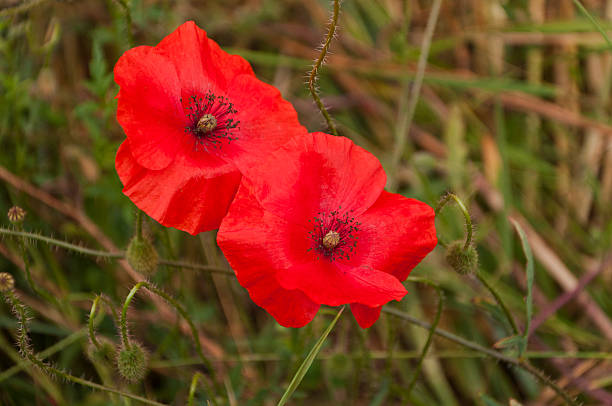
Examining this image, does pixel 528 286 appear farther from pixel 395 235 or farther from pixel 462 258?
pixel 395 235

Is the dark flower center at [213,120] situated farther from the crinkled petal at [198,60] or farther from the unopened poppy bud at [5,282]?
the unopened poppy bud at [5,282]

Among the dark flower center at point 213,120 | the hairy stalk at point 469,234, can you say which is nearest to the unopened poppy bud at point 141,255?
the dark flower center at point 213,120

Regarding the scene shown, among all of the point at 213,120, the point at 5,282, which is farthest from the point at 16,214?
the point at 213,120

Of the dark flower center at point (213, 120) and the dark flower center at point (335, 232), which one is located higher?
the dark flower center at point (213, 120)

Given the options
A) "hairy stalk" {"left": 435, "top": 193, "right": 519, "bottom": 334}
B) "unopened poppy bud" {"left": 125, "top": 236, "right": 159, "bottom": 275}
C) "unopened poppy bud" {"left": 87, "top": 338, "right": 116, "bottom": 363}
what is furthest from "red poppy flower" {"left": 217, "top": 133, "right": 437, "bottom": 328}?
"unopened poppy bud" {"left": 87, "top": 338, "right": 116, "bottom": 363}

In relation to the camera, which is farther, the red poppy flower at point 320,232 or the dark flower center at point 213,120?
the dark flower center at point 213,120

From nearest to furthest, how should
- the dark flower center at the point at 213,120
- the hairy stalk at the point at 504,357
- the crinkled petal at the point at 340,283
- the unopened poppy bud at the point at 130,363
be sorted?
1. the crinkled petal at the point at 340,283
2. the unopened poppy bud at the point at 130,363
3. the dark flower center at the point at 213,120
4. the hairy stalk at the point at 504,357

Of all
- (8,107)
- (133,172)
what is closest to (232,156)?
(133,172)

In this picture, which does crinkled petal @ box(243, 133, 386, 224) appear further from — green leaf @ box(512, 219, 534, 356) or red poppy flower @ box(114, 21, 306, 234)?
green leaf @ box(512, 219, 534, 356)
